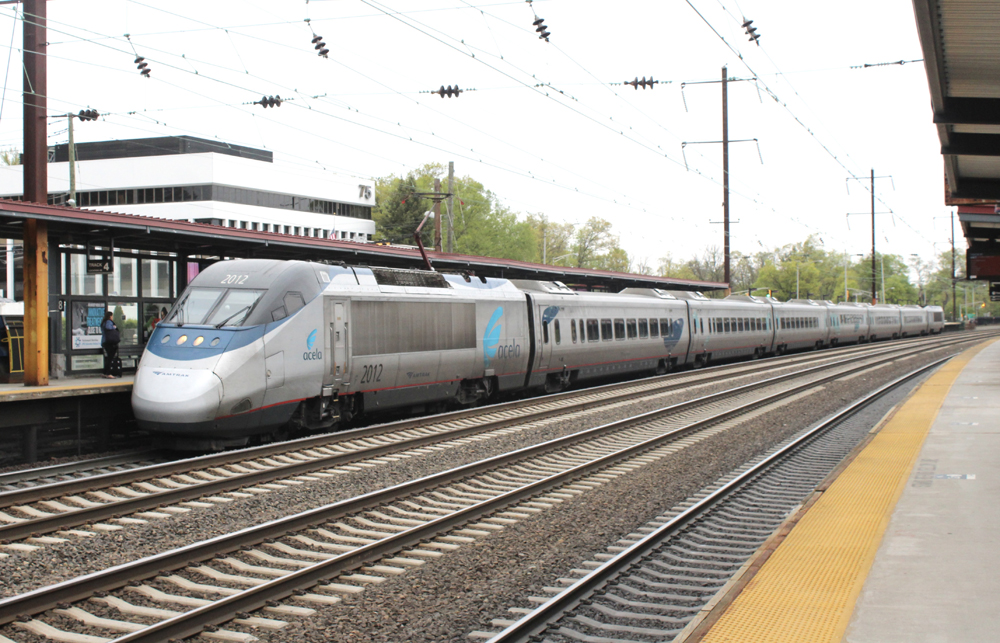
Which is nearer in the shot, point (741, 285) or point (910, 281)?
point (741, 285)

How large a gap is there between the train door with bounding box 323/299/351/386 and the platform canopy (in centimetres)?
926

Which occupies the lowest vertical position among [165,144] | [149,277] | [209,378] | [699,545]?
[699,545]

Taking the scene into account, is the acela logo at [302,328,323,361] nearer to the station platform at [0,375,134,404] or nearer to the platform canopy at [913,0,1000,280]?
the station platform at [0,375,134,404]

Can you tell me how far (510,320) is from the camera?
1980 cm

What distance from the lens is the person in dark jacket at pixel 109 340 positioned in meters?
15.6

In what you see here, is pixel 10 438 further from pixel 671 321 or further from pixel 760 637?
pixel 671 321

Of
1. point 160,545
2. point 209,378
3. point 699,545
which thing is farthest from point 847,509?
point 209,378

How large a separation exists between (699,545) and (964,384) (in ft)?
65.4

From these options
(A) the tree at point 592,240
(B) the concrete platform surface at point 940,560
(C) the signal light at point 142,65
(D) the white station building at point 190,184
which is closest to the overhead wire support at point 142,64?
(C) the signal light at point 142,65

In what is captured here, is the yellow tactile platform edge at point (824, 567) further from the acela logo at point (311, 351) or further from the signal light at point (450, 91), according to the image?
the signal light at point (450, 91)

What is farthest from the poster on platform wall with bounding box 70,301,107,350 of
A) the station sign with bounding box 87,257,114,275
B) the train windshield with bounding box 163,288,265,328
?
the train windshield with bounding box 163,288,265,328

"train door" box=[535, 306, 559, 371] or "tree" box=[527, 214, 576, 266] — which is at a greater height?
"tree" box=[527, 214, 576, 266]

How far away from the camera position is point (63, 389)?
12.7 m

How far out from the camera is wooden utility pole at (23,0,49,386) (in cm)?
1407
